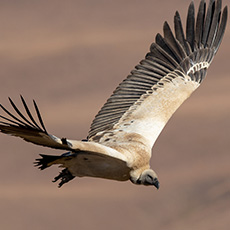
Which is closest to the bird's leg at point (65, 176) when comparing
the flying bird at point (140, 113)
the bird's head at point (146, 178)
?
the flying bird at point (140, 113)

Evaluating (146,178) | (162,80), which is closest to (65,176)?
(146,178)

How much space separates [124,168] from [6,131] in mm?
1982

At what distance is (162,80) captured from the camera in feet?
47.5

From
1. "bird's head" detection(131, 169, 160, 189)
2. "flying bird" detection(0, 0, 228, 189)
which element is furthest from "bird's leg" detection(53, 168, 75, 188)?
"bird's head" detection(131, 169, 160, 189)

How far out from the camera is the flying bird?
37.1 feet

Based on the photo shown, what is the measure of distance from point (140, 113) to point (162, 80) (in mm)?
1089

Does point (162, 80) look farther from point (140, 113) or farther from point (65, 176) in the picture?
point (65, 176)

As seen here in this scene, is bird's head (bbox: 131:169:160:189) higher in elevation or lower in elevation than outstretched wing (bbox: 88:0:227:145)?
lower

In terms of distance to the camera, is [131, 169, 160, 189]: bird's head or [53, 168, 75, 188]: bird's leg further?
[53, 168, 75, 188]: bird's leg

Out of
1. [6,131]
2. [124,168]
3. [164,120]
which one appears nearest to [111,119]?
[164,120]

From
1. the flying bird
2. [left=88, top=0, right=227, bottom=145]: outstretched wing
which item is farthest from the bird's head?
[left=88, top=0, right=227, bottom=145]: outstretched wing

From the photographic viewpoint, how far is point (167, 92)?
46.4ft

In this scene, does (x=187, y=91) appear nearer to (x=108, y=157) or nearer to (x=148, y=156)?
(x=148, y=156)

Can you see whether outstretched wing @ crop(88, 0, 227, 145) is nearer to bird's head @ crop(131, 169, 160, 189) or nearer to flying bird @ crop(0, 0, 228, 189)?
flying bird @ crop(0, 0, 228, 189)
